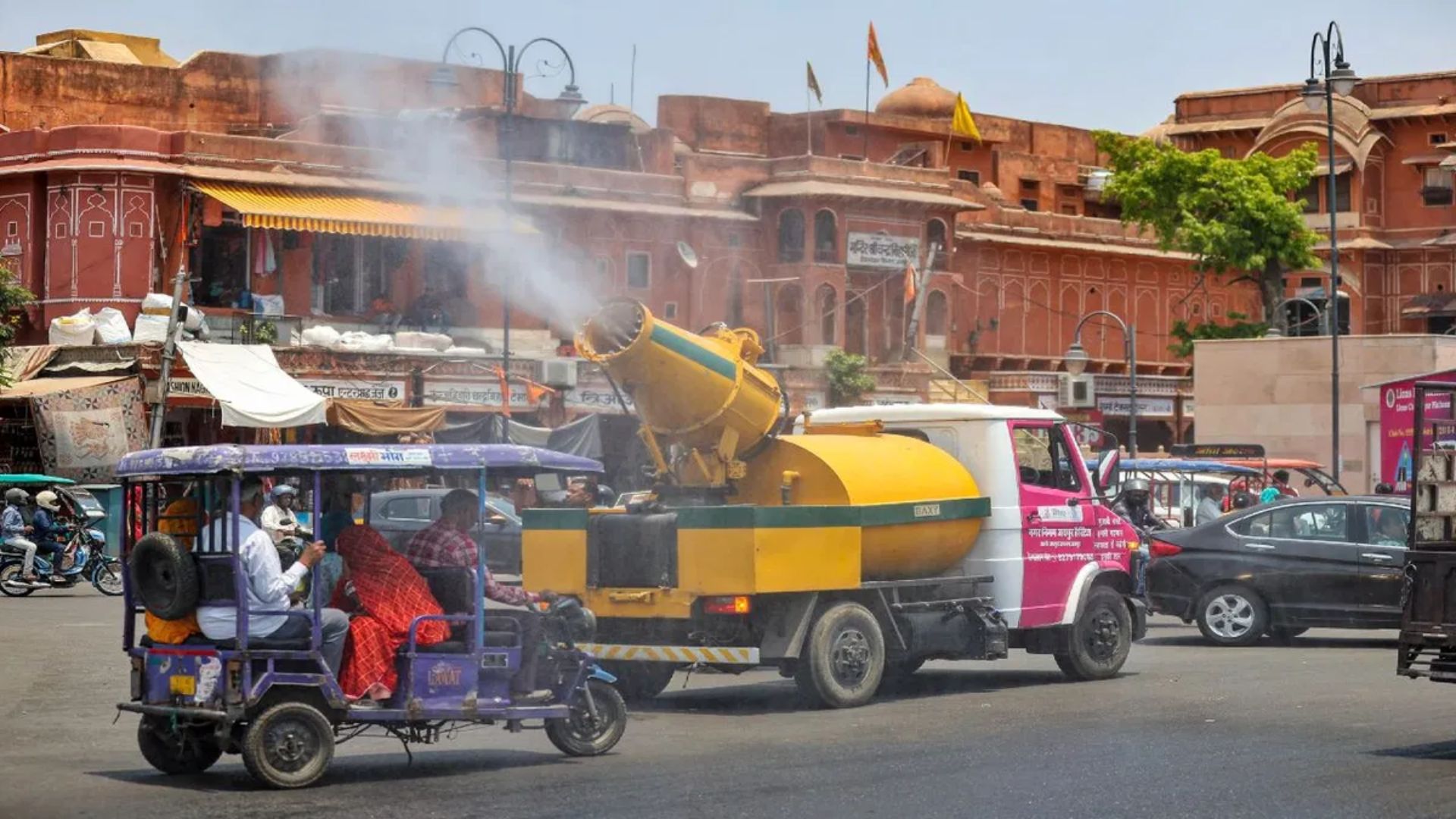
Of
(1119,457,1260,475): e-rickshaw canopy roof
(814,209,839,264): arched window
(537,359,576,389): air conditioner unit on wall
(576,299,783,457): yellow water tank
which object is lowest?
(1119,457,1260,475): e-rickshaw canopy roof

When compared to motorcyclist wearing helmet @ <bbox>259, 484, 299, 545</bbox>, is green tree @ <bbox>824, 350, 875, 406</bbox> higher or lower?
higher

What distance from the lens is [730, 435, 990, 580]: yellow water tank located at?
1590 centimetres

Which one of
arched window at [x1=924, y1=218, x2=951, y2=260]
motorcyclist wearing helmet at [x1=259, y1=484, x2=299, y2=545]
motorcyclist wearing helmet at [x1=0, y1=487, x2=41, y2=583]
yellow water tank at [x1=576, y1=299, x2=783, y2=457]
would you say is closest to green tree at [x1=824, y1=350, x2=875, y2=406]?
arched window at [x1=924, y1=218, x2=951, y2=260]

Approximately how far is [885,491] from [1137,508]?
37.4 ft

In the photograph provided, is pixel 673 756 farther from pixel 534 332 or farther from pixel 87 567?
pixel 534 332

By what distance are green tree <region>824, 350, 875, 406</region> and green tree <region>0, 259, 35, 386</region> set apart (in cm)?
1912

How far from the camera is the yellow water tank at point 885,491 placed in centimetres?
1590

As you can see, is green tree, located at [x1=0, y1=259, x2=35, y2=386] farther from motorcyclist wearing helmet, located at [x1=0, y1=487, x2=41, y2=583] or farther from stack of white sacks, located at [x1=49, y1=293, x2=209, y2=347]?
motorcyclist wearing helmet, located at [x1=0, y1=487, x2=41, y2=583]

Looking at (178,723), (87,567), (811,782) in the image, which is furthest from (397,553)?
(87,567)

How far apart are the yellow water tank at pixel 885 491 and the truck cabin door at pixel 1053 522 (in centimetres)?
61

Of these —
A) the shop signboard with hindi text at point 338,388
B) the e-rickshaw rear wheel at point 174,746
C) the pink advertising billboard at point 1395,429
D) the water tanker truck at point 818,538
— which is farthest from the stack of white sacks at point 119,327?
the e-rickshaw rear wheel at point 174,746

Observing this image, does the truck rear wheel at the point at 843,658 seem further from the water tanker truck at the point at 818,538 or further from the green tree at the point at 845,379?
the green tree at the point at 845,379

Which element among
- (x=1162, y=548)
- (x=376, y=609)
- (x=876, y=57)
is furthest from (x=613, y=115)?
(x=376, y=609)

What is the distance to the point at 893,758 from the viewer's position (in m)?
12.7
